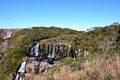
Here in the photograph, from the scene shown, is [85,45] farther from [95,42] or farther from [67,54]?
[67,54]

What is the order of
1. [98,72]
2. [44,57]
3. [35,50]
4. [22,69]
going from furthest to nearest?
[35,50]
[44,57]
[22,69]
[98,72]

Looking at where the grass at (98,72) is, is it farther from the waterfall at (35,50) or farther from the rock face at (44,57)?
the waterfall at (35,50)

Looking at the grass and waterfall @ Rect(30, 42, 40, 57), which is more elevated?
the grass

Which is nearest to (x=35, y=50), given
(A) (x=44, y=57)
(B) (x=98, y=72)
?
(A) (x=44, y=57)

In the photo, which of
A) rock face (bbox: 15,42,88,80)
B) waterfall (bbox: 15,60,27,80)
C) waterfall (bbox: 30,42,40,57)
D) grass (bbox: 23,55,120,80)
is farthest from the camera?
waterfall (bbox: 30,42,40,57)

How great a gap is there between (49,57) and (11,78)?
8207 mm

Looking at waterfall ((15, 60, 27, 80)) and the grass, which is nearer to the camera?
the grass

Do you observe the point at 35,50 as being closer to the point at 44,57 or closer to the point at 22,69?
the point at 44,57

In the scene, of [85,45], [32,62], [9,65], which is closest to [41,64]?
[32,62]

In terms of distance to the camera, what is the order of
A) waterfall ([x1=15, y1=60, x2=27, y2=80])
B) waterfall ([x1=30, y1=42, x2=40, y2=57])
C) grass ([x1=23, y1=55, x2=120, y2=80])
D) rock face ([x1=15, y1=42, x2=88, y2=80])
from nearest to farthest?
grass ([x1=23, y1=55, x2=120, y2=80])
waterfall ([x1=15, y1=60, x2=27, y2=80])
rock face ([x1=15, y1=42, x2=88, y2=80])
waterfall ([x1=30, y1=42, x2=40, y2=57])

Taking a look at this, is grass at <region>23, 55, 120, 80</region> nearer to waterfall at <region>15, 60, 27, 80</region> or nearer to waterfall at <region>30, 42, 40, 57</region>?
waterfall at <region>15, 60, 27, 80</region>

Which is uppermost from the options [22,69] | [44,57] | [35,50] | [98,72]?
[98,72]

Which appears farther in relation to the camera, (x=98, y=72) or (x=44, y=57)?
(x=44, y=57)

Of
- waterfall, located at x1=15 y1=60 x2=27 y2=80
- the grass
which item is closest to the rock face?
waterfall, located at x1=15 y1=60 x2=27 y2=80
